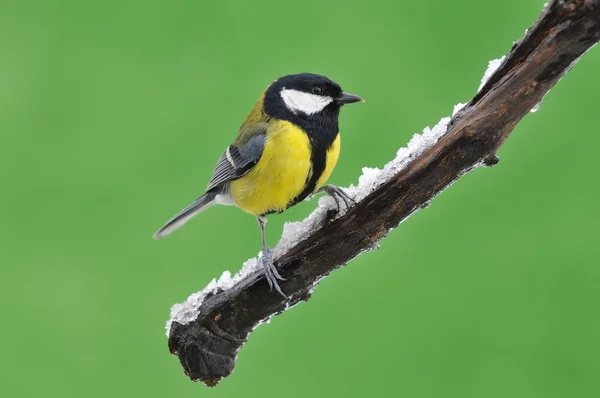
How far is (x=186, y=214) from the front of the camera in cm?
150

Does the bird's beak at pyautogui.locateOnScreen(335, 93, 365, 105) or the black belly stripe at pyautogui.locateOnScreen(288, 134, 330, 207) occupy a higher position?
the bird's beak at pyautogui.locateOnScreen(335, 93, 365, 105)

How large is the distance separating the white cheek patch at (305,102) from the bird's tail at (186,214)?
0.30m

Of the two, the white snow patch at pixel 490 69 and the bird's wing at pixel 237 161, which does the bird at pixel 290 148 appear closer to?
the bird's wing at pixel 237 161

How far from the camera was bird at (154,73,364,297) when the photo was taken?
130 cm

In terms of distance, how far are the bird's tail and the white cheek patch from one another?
295mm

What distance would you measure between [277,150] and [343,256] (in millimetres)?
235

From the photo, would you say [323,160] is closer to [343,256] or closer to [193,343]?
[343,256]

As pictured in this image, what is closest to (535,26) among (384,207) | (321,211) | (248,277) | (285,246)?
(384,207)

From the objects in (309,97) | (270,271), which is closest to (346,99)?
(309,97)

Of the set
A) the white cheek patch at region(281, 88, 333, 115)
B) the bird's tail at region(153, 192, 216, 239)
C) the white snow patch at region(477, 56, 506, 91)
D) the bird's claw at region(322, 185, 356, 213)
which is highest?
the bird's tail at region(153, 192, 216, 239)

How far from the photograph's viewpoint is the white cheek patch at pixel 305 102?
131cm

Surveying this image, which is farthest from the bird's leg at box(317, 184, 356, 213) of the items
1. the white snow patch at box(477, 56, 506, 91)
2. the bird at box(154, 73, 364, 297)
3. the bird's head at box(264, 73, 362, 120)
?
the white snow patch at box(477, 56, 506, 91)

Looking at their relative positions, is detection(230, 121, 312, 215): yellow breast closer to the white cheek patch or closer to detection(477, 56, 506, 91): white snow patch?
the white cheek patch

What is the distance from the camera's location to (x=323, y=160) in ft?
4.30
